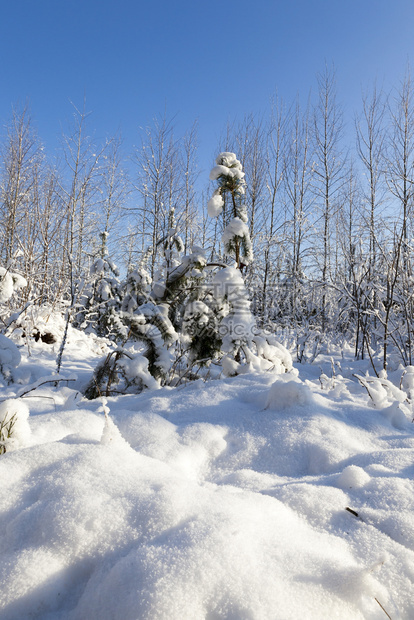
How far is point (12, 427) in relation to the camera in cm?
126

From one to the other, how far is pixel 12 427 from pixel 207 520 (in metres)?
0.85

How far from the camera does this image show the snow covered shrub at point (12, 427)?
4.03 feet

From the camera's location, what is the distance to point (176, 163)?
11.2 metres

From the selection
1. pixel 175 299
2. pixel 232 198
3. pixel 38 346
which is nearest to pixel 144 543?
pixel 175 299

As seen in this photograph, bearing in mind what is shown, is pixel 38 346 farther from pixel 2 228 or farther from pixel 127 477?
pixel 2 228

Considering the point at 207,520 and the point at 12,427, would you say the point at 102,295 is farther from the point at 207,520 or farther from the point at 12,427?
the point at 207,520

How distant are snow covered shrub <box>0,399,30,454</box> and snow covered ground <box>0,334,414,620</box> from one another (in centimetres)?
2

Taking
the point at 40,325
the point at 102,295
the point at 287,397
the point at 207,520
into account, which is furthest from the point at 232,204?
the point at 102,295

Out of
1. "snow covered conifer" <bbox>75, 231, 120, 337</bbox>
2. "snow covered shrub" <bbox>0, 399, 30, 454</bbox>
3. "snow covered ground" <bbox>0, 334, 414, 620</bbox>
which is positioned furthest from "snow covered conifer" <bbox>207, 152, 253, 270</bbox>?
"snow covered conifer" <bbox>75, 231, 120, 337</bbox>

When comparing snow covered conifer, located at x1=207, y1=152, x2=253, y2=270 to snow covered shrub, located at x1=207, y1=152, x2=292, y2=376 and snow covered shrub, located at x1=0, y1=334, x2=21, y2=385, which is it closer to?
snow covered shrub, located at x1=207, y1=152, x2=292, y2=376

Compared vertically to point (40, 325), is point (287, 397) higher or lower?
lower

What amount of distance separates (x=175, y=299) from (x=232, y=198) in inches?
46.8

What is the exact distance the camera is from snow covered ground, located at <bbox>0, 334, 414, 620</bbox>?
2.33 feet

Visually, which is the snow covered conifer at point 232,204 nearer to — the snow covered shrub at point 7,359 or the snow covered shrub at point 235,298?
the snow covered shrub at point 235,298
